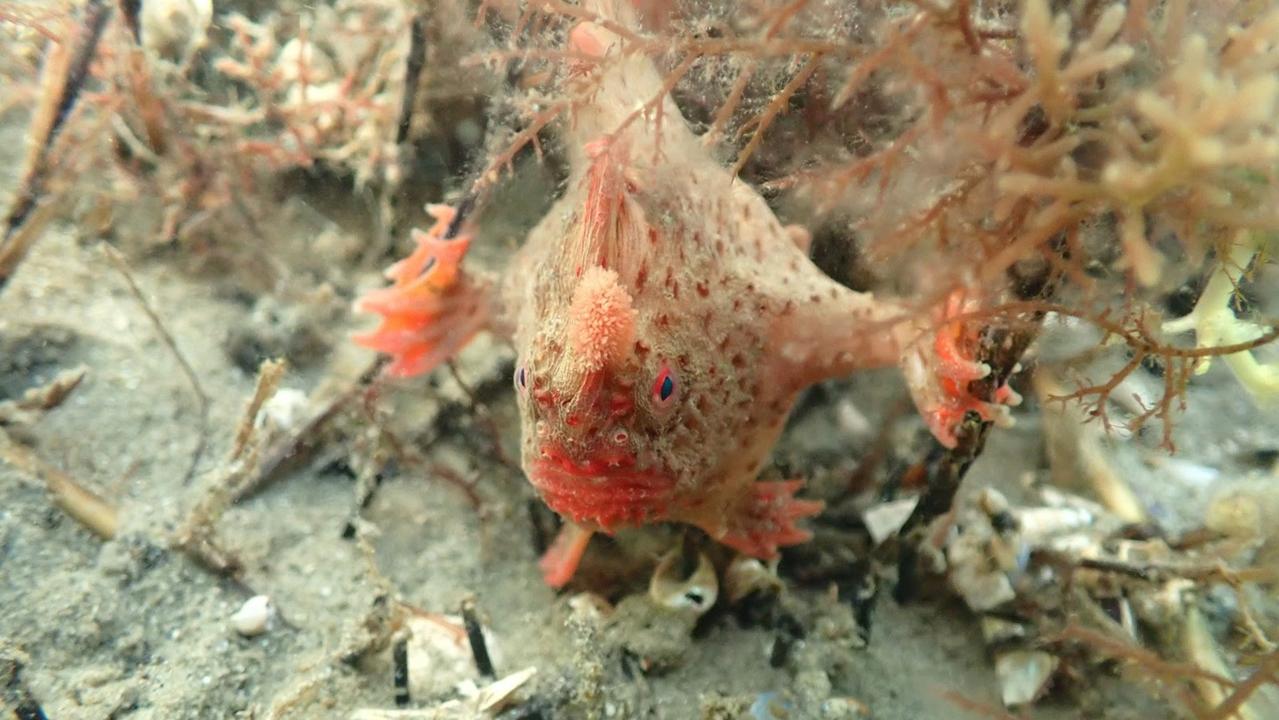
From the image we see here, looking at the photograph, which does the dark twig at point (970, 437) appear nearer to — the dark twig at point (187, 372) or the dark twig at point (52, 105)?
the dark twig at point (187, 372)

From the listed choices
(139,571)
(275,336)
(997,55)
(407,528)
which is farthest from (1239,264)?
(275,336)

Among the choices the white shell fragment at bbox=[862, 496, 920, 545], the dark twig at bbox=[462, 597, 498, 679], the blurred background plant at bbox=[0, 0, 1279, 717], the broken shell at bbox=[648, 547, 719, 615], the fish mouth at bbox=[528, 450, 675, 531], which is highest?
the blurred background plant at bbox=[0, 0, 1279, 717]

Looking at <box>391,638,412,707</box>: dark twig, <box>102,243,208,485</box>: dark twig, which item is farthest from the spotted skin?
<box>102,243,208,485</box>: dark twig

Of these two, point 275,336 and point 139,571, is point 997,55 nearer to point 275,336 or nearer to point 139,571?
point 139,571

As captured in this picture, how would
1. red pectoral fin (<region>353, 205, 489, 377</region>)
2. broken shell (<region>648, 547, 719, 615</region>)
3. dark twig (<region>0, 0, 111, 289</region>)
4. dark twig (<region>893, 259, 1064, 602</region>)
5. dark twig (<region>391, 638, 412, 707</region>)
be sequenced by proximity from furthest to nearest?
1. red pectoral fin (<region>353, 205, 489, 377</region>)
2. dark twig (<region>0, 0, 111, 289</region>)
3. broken shell (<region>648, 547, 719, 615</region>)
4. dark twig (<region>391, 638, 412, 707</region>)
5. dark twig (<region>893, 259, 1064, 602</region>)

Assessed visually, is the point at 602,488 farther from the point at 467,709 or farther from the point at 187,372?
the point at 187,372

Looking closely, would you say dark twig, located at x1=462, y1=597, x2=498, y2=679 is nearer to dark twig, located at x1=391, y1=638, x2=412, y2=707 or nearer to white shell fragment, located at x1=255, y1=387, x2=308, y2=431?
dark twig, located at x1=391, y1=638, x2=412, y2=707

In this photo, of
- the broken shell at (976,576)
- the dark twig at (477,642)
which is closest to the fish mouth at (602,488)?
the dark twig at (477,642)
